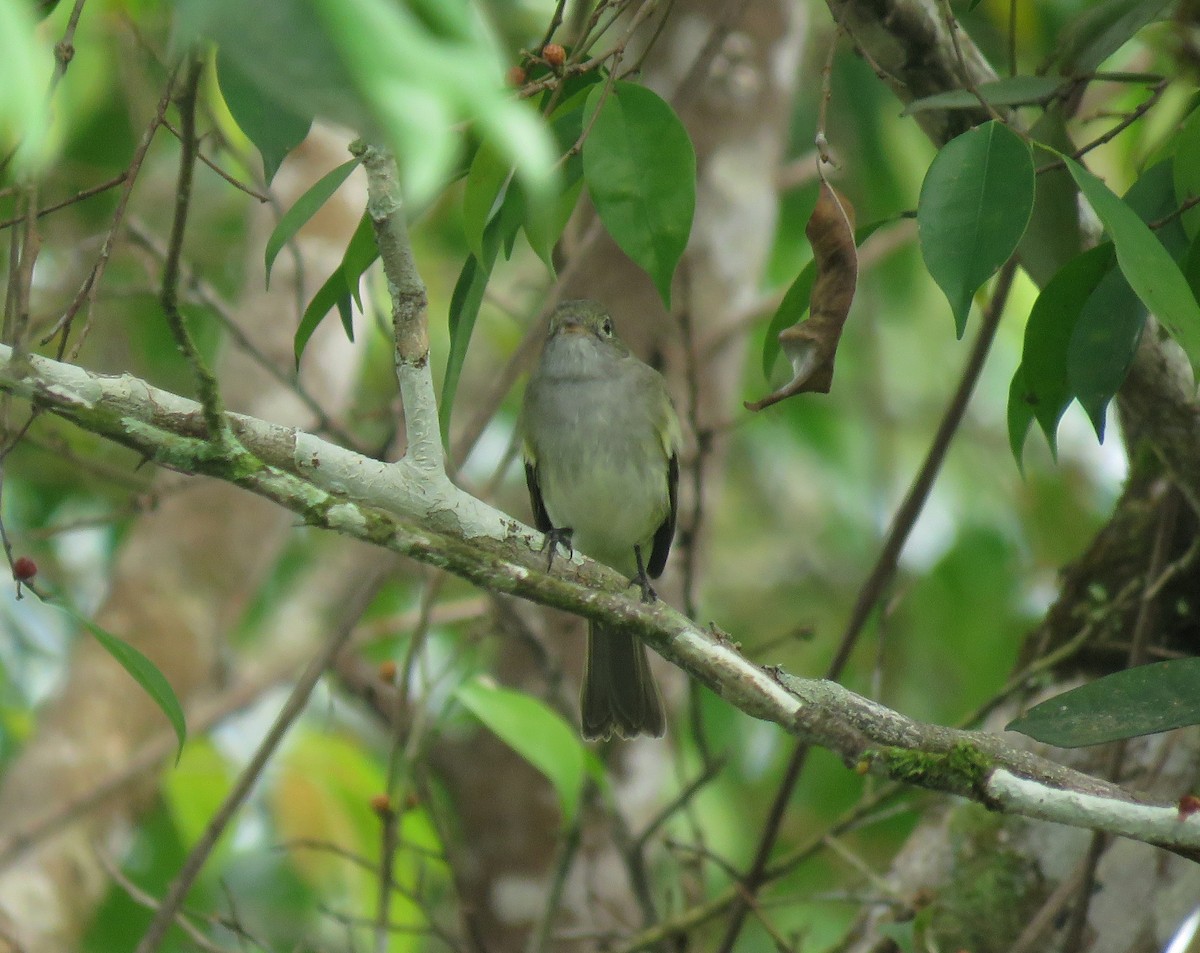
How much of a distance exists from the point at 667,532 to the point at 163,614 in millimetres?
2048

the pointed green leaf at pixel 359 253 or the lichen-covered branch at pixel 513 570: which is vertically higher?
the pointed green leaf at pixel 359 253

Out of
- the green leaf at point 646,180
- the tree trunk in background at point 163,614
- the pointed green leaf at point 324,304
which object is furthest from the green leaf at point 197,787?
the green leaf at point 646,180

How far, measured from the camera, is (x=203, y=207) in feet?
25.1

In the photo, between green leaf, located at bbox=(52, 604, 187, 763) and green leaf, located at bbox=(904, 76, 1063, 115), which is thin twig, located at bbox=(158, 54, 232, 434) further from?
green leaf, located at bbox=(904, 76, 1063, 115)

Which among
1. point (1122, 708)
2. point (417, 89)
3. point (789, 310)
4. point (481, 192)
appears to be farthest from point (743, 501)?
point (417, 89)

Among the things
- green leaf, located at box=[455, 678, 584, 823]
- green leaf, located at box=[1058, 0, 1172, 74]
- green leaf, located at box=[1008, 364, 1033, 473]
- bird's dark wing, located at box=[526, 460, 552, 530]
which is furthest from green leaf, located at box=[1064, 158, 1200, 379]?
bird's dark wing, located at box=[526, 460, 552, 530]

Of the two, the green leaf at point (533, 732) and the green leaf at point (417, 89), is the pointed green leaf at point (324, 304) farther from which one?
the green leaf at point (417, 89)

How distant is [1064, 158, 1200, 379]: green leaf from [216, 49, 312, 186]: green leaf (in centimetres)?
121

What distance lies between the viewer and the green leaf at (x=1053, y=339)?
236cm

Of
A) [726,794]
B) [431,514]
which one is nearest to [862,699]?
[431,514]

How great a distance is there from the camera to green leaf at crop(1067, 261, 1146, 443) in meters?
2.33

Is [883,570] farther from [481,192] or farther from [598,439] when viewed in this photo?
[481,192]

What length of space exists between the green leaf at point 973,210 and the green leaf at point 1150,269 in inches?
3.9

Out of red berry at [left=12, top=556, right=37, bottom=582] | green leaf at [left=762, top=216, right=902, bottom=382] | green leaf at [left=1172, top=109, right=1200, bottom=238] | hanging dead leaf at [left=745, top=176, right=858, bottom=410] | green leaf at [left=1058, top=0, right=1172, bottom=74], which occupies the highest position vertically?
green leaf at [left=1058, top=0, right=1172, bottom=74]
